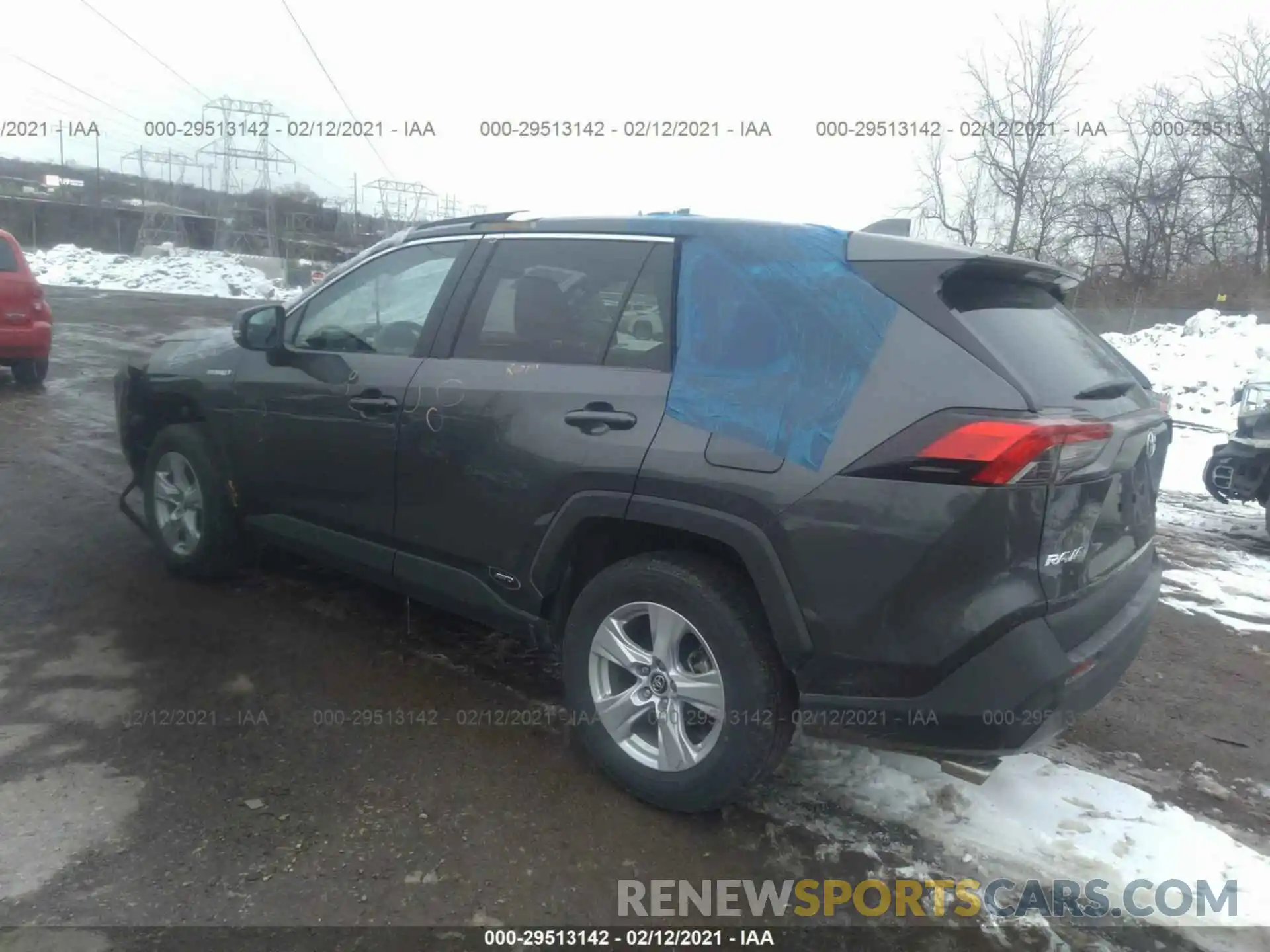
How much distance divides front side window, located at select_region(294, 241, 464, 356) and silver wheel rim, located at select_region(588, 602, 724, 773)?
1501mm

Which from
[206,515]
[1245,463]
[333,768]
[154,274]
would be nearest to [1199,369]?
[1245,463]

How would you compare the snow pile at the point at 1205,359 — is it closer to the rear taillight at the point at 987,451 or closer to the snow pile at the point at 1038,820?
the snow pile at the point at 1038,820

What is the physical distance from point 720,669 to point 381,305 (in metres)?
2.24

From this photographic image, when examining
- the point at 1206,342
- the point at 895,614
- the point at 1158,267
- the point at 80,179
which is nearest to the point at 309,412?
the point at 895,614

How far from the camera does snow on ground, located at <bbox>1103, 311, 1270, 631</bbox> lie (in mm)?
5645

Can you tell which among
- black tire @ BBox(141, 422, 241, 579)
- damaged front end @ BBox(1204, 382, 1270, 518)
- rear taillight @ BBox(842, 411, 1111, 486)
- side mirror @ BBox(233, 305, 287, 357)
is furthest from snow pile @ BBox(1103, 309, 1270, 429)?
black tire @ BBox(141, 422, 241, 579)

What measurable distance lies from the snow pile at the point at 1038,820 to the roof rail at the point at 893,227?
74.4 inches

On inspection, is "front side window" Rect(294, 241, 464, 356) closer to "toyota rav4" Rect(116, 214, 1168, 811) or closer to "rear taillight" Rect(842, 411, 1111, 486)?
"toyota rav4" Rect(116, 214, 1168, 811)

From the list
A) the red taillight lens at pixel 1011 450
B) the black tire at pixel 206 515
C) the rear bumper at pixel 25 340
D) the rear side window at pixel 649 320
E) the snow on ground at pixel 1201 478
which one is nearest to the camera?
the red taillight lens at pixel 1011 450

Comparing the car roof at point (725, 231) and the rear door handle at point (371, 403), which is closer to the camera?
the car roof at point (725, 231)

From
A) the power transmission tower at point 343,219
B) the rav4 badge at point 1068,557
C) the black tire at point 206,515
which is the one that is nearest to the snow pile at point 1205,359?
the rav4 badge at point 1068,557

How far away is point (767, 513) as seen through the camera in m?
2.70

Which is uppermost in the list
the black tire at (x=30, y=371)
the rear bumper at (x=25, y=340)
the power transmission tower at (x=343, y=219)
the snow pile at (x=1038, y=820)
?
the power transmission tower at (x=343, y=219)

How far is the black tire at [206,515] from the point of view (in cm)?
456
